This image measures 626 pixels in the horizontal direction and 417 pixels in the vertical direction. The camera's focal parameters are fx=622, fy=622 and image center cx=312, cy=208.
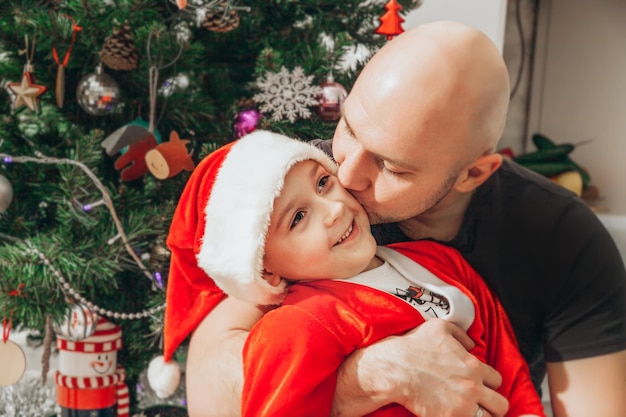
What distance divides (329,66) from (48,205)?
0.60m

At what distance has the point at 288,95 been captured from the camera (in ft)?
2.90

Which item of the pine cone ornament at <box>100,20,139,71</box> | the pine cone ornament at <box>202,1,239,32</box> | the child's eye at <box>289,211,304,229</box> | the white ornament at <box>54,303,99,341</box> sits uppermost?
the pine cone ornament at <box>202,1,239,32</box>

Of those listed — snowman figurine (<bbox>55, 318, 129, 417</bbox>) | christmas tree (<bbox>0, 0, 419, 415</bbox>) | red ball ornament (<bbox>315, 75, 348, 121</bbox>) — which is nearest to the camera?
red ball ornament (<bbox>315, 75, 348, 121</bbox>)

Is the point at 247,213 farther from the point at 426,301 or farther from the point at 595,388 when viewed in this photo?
the point at 595,388

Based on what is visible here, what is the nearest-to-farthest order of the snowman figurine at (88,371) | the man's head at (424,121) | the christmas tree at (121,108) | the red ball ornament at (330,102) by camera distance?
the man's head at (424,121), the red ball ornament at (330,102), the christmas tree at (121,108), the snowman figurine at (88,371)

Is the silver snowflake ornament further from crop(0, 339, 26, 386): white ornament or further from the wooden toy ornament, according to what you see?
crop(0, 339, 26, 386): white ornament

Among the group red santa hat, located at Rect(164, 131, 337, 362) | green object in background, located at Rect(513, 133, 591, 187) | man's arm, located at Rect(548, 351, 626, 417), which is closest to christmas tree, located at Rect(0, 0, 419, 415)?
red santa hat, located at Rect(164, 131, 337, 362)

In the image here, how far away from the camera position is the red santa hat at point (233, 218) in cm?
63

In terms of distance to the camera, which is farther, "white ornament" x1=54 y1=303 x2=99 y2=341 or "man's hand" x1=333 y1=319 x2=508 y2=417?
"white ornament" x1=54 y1=303 x2=99 y2=341

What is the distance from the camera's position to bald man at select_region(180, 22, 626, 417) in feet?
1.89

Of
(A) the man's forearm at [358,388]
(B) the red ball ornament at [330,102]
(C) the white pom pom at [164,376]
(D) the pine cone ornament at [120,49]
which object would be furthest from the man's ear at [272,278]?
(D) the pine cone ornament at [120,49]

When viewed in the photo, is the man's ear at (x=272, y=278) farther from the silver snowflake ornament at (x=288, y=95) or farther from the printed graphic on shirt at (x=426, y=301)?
the silver snowflake ornament at (x=288, y=95)

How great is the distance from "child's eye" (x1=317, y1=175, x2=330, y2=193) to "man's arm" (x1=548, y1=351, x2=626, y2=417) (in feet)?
1.08

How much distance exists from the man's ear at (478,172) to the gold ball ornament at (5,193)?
0.74 metres
